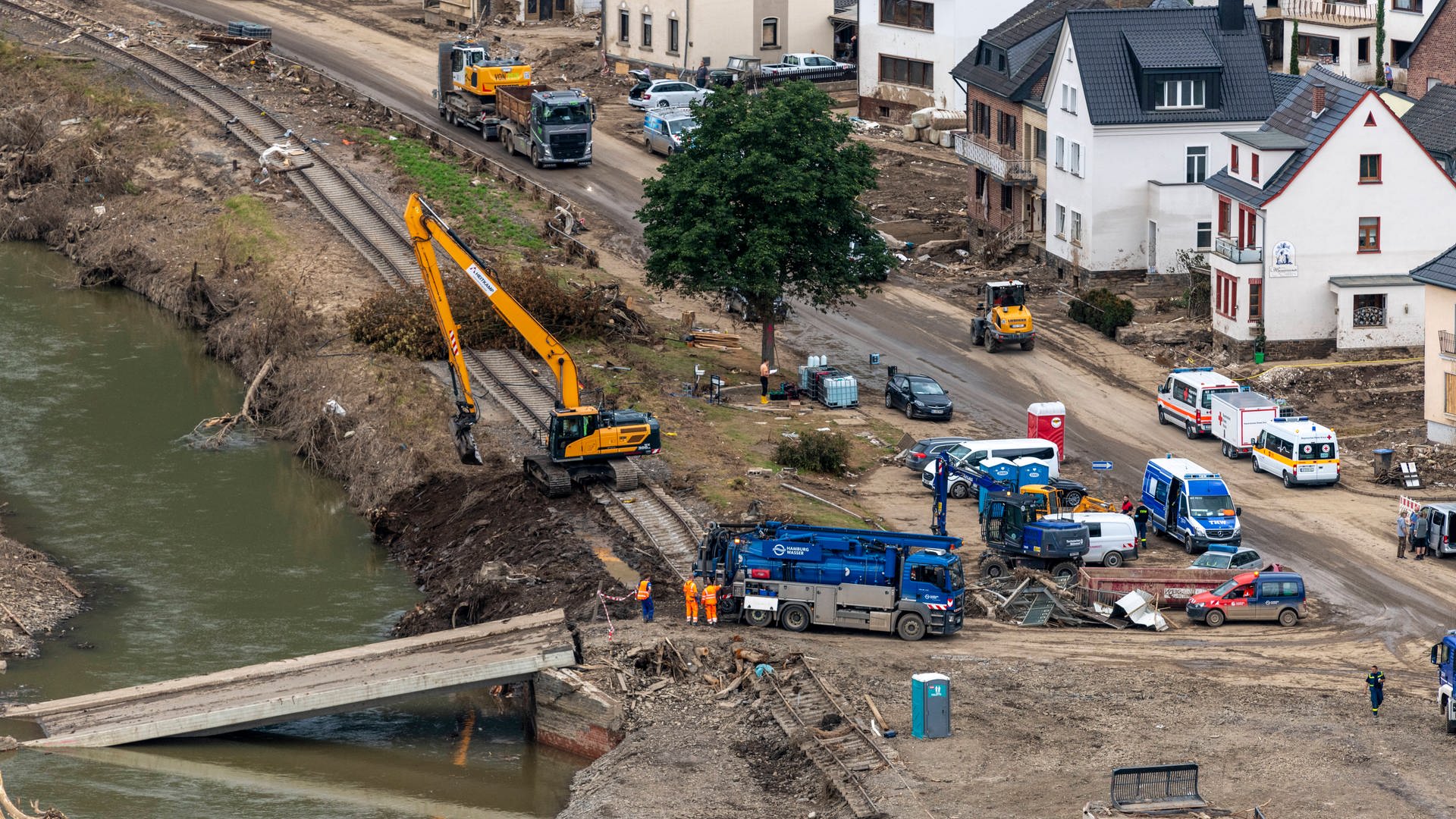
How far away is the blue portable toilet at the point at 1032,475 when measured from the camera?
5928cm

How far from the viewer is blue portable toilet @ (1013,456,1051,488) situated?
194ft

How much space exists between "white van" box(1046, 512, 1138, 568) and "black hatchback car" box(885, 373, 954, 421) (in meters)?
12.9

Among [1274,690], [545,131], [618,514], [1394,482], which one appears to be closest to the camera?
[1274,690]

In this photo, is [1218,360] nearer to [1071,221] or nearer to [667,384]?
[1071,221]

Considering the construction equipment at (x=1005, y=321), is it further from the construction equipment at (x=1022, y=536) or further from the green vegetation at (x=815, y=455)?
the construction equipment at (x=1022, y=536)

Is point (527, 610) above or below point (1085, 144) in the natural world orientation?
below

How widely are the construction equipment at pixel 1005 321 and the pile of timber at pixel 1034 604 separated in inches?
904

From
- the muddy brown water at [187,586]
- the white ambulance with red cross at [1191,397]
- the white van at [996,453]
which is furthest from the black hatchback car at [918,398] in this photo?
the muddy brown water at [187,586]

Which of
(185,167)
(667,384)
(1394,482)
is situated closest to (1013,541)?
(1394,482)

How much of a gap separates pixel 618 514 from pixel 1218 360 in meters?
25.9

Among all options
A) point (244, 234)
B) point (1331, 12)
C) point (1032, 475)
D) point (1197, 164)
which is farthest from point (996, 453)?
point (1331, 12)

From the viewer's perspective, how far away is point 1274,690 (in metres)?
47.7

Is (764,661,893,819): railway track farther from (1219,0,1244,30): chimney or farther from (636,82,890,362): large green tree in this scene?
(1219,0,1244,30): chimney

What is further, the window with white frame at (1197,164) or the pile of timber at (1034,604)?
the window with white frame at (1197,164)
